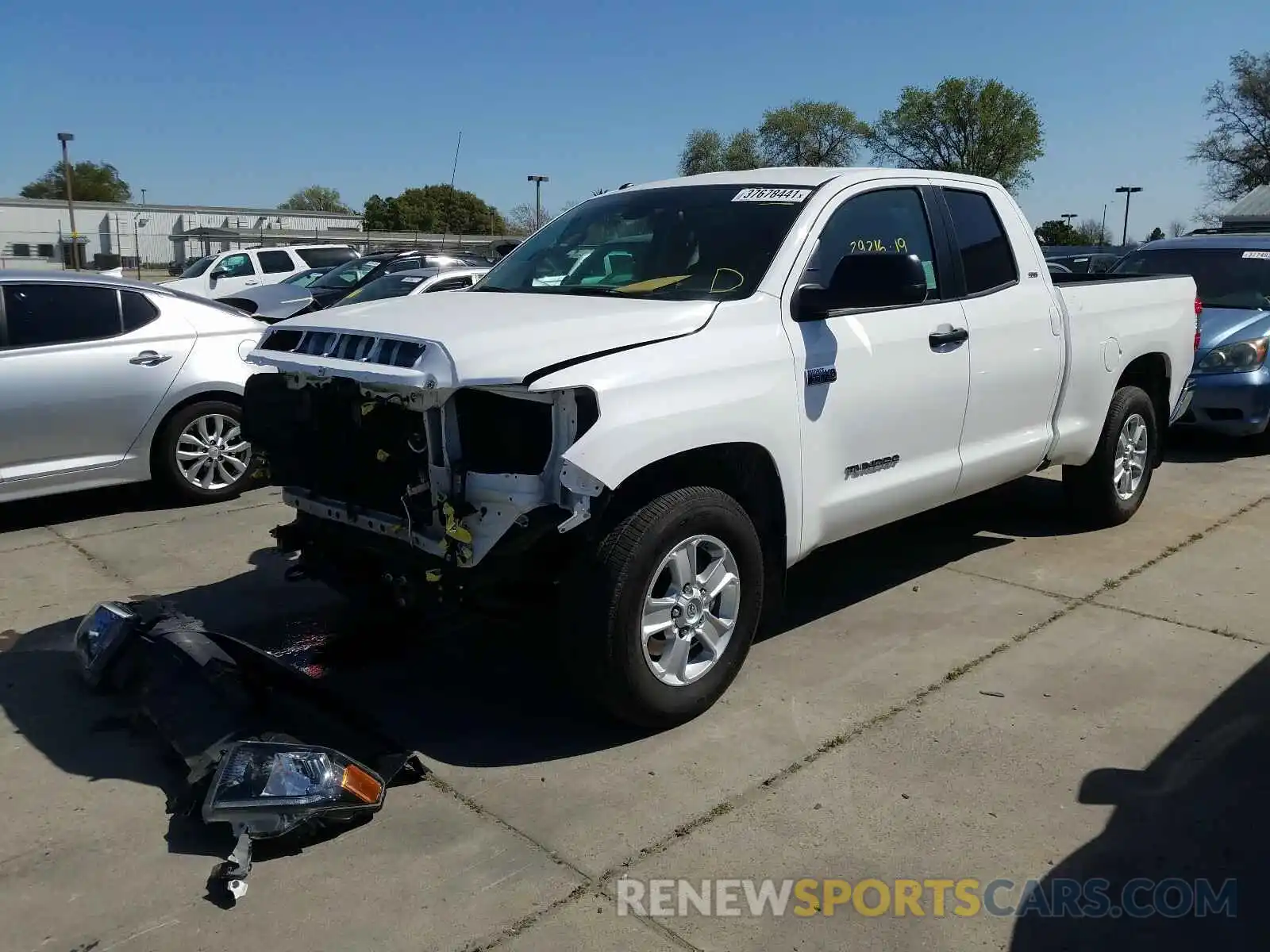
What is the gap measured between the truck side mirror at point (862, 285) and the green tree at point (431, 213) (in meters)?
61.9

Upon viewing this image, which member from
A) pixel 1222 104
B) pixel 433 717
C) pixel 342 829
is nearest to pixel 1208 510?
pixel 433 717

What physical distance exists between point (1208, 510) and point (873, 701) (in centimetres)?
408

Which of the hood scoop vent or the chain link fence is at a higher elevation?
the chain link fence

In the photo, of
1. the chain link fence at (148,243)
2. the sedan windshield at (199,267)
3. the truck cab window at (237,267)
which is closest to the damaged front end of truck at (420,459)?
the truck cab window at (237,267)

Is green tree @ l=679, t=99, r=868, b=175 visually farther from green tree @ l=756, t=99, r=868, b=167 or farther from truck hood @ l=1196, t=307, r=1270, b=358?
truck hood @ l=1196, t=307, r=1270, b=358

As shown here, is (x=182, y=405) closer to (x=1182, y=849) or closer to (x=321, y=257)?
(x=1182, y=849)

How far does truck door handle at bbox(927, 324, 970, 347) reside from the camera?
185 inches

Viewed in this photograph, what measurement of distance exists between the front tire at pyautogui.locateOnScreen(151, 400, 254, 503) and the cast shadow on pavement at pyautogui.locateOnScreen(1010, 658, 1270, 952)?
5.41 m

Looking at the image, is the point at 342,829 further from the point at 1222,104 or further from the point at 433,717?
the point at 1222,104

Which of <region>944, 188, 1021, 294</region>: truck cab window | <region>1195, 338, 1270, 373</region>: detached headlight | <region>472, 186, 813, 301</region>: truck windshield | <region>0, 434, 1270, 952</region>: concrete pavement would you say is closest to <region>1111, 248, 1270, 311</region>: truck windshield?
<region>1195, 338, 1270, 373</region>: detached headlight

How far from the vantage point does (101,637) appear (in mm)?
4234

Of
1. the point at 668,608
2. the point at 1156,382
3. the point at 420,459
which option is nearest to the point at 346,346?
the point at 420,459

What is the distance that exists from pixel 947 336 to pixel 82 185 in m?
98.7

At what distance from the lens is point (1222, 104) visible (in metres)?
56.4
